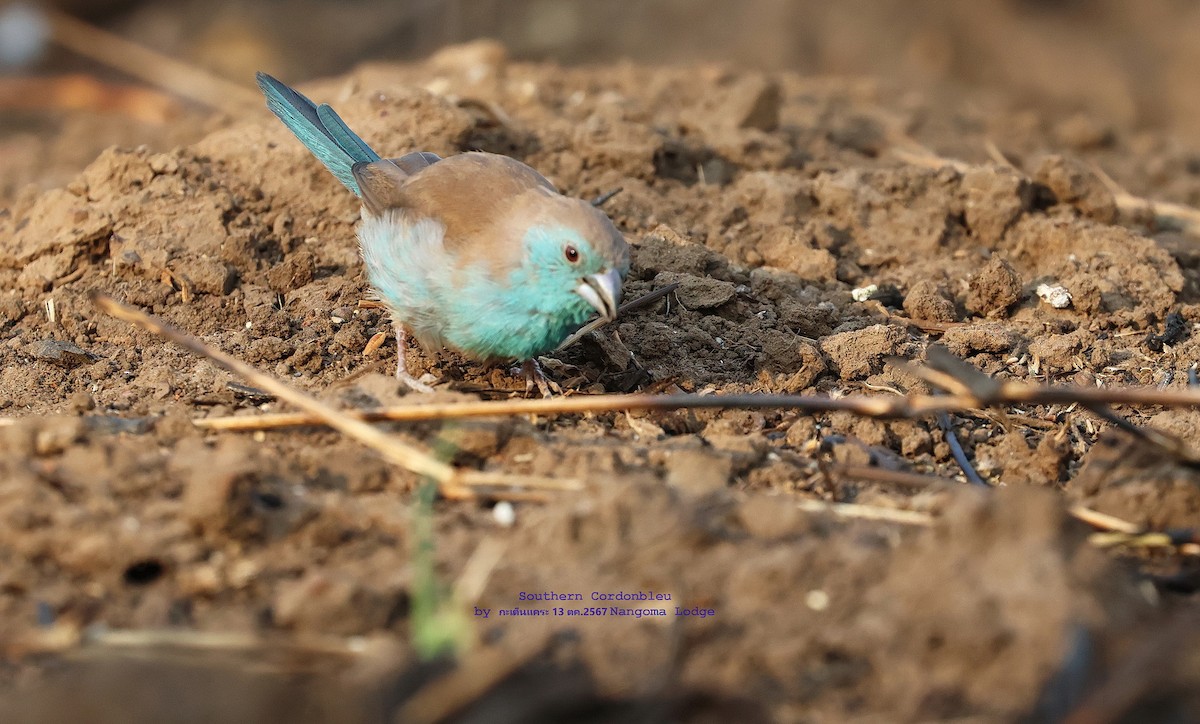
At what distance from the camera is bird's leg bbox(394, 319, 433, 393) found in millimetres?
3686

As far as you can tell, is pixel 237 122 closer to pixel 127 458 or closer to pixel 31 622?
pixel 127 458

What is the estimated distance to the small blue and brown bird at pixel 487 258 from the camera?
3.40 m

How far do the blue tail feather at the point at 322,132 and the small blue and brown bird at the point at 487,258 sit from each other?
30 cm

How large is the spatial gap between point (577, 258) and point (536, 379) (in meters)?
0.59

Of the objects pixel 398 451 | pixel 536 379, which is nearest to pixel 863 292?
pixel 536 379

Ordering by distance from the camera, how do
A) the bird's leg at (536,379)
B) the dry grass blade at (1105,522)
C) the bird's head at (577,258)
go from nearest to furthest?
1. the dry grass blade at (1105,522)
2. the bird's head at (577,258)
3. the bird's leg at (536,379)

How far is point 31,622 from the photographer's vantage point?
2352mm

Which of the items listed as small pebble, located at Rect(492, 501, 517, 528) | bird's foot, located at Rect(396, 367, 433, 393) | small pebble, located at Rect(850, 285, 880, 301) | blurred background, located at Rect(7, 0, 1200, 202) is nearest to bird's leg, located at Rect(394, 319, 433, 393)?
bird's foot, located at Rect(396, 367, 433, 393)

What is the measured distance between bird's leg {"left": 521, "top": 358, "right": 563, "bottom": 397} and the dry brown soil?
109mm

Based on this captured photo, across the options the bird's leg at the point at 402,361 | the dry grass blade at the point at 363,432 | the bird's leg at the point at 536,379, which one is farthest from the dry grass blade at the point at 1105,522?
the bird's leg at the point at 402,361

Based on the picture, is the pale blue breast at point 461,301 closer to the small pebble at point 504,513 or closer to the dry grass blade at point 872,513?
the small pebble at point 504,513

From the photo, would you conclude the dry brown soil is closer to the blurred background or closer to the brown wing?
the brown wing

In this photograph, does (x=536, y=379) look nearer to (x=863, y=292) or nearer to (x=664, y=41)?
(x=863, y=292)

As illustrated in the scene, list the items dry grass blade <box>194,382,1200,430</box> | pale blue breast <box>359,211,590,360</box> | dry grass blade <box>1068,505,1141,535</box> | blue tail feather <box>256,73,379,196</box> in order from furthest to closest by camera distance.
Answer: blue tail feather <box>256,73,379,196</box> → pale blue breast <box>359,211,590,360</box> → dry grass blade <box>1068,505,1141,535</box> → dry grass blade <box>194,382,1200,430</box>
